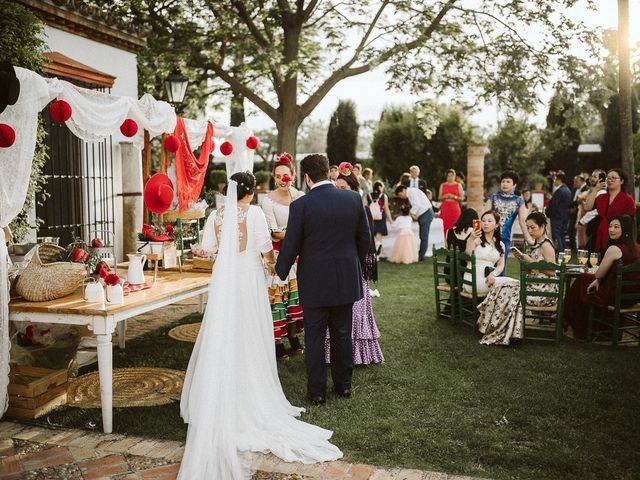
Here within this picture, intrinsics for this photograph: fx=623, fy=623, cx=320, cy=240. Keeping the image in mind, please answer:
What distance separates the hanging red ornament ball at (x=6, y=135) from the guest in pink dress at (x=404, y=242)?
9381 mm

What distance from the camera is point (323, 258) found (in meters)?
4.88

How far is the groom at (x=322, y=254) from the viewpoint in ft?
15.9

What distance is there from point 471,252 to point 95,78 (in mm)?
6637

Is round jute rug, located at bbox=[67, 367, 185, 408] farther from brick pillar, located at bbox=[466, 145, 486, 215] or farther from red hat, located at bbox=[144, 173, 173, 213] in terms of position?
brick pillar, located at bbox=[466, 145, 486, 215]

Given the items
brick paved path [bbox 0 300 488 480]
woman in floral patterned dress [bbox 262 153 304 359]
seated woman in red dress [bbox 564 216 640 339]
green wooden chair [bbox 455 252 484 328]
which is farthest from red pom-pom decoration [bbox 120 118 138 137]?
seated woman in red dress [bbox 564 216 640 339]

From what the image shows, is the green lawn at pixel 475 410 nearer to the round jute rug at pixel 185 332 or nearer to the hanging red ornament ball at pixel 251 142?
the round jute rug at pixel 185 332

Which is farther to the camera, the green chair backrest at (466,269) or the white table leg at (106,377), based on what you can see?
the green chair backrest at (466,269)

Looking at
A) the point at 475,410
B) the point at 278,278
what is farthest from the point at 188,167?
the point at 475,410

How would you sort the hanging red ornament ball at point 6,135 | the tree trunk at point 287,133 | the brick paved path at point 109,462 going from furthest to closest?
the tree trunk at point 287,133
the hanging red ornament ball at point 6,135
the brick paved path at point 109,462

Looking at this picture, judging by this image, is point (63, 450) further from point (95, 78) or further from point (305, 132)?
point (305, 132)

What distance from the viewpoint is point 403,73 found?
14.6 meters

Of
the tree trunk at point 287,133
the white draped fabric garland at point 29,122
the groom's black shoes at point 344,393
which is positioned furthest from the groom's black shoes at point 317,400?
the tree trunk at point 287,133

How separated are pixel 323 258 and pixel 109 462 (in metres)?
2.08

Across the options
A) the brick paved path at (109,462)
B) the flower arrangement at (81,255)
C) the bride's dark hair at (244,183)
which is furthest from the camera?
the bride's dark hair at (244,183)
